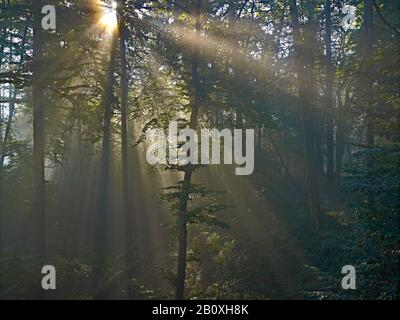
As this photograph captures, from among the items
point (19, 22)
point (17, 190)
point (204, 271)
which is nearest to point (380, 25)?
point (204, 271)

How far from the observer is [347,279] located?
8227 mm

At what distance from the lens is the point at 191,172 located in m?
9.70

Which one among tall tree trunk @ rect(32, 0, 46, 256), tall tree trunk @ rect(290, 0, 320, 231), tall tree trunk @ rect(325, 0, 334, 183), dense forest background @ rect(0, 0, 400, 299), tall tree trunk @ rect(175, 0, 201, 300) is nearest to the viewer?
dense forest background @ rect(0, 0, 400, 299)

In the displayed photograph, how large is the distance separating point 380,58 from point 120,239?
13507mm

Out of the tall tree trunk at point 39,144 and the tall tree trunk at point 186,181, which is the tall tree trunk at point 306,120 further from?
the tall tree trunk at point 39,144

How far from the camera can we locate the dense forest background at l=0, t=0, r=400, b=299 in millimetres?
9336

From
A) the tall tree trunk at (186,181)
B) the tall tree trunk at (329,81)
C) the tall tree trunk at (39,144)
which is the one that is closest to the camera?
the tall tree trunk at (186,181)

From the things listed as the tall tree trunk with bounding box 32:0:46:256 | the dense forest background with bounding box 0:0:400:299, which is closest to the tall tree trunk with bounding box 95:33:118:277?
the dense forest background with bounding box 0:0:400:299

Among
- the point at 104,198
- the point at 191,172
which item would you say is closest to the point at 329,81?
the point at 104,198

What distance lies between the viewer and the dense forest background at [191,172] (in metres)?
9.34

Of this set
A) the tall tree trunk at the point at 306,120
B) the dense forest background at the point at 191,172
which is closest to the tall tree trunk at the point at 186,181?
the dense forest background at the point at 191,172

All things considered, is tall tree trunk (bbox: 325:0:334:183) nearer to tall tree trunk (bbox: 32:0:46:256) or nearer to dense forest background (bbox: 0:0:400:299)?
dense forest background (bbox: 0:0:400:299)

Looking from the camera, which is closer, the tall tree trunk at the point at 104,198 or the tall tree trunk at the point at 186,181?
the tall tree trunk at the point at 186,181

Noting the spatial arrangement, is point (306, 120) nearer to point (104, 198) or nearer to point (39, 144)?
point (104, 198)
